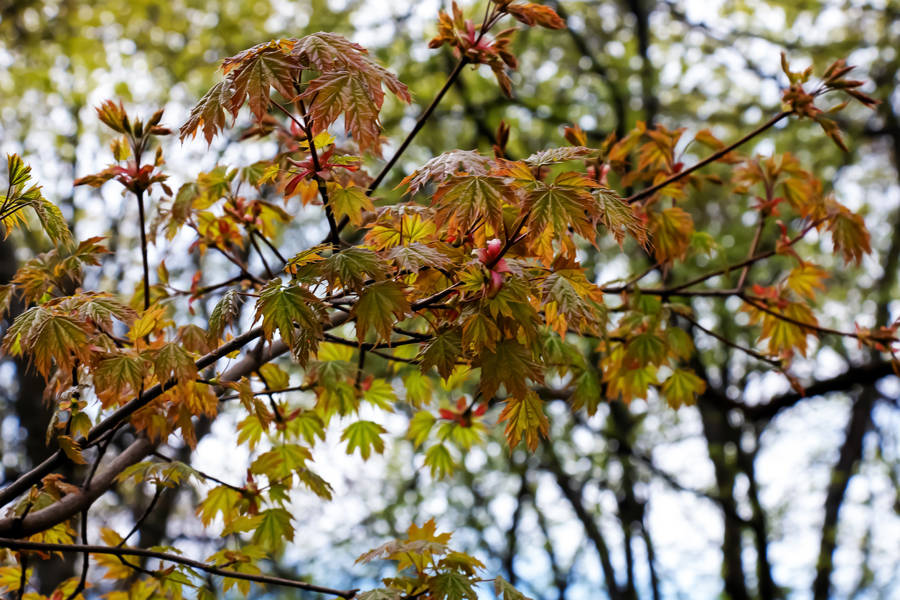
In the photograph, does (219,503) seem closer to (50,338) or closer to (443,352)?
(50,338)

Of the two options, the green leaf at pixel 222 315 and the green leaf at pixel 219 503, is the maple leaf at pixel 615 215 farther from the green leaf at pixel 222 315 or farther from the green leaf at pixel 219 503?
the green leaf at pixel 219 503

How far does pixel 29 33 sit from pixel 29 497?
6.62m

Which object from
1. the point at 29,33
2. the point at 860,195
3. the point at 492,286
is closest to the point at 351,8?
the point at 29,33

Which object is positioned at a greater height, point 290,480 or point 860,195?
point 860,195

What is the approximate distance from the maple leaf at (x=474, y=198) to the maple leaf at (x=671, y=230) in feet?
3.26

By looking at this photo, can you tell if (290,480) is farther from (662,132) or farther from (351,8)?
(351,8)

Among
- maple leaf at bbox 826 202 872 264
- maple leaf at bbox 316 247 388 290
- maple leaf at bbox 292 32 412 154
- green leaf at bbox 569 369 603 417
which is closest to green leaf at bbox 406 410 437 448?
green leaf at bbox 569 369 603 417

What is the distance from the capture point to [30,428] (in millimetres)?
5512

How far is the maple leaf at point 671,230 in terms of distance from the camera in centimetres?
226

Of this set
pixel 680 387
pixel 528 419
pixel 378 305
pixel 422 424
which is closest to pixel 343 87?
pixel 378 305

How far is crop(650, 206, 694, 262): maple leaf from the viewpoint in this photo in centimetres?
226

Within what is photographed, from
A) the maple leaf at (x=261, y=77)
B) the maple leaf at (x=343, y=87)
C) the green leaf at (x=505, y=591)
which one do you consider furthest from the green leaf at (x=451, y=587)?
the maple leaf at (x=261, y=77)

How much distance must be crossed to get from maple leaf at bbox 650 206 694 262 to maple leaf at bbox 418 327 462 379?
996mm

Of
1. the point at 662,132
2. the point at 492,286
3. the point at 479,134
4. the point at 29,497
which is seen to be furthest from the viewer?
the point at 479,134
